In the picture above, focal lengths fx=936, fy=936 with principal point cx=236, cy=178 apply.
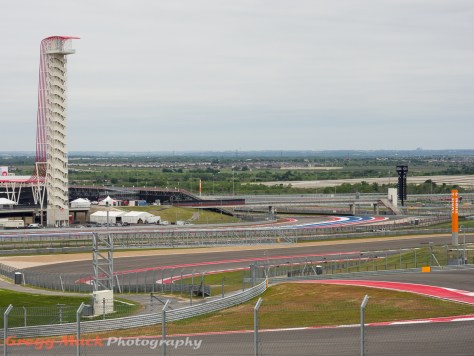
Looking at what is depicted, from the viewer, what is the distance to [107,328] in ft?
133

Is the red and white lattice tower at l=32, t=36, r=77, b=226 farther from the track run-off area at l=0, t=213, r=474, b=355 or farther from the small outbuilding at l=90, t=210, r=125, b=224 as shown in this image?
the track run-off area at l=0, t=213, r=474, b=355

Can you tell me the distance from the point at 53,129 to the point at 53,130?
14cm

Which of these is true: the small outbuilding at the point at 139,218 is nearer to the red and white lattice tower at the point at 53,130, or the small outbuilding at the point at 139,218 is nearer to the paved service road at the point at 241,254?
the red and white lattice tower at the point at 53,130

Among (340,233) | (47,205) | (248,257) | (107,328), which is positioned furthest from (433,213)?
(107,328)

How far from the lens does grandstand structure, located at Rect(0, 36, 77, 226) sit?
128 metres

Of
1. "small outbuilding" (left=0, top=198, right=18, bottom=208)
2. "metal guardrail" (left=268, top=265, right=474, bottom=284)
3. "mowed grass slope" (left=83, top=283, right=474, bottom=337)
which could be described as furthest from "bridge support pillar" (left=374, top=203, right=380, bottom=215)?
"mowed grass slope" (left=83, top=283, right=474, bottom=337)

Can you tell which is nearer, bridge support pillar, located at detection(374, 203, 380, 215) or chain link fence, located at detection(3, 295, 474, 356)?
chain link fence, located at detection(3, 295, 474, 356)

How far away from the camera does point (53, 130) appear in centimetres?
13050

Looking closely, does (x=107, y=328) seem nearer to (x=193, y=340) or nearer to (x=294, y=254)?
(x=193, y=340)

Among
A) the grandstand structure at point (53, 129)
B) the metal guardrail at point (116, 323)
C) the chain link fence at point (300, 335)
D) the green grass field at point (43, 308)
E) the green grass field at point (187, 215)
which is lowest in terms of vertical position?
the green grass field at point (187, 215)

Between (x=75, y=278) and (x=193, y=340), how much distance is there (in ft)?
119

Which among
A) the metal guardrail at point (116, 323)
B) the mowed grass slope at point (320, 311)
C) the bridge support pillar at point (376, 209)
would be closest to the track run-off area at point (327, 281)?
the mowed grass slope at point (320, 311)

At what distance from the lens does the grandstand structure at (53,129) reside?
128375mm

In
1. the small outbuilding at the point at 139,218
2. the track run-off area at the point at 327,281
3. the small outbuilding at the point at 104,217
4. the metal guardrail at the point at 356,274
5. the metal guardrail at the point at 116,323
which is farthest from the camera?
the small outbuilding at the point at 104,217
